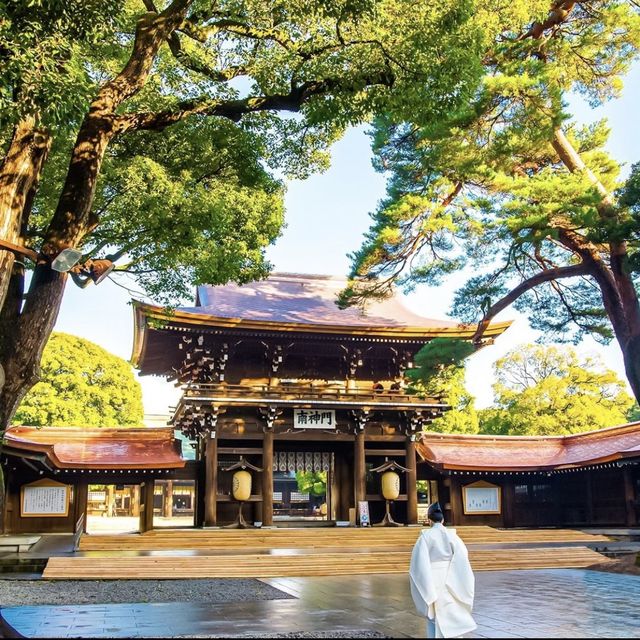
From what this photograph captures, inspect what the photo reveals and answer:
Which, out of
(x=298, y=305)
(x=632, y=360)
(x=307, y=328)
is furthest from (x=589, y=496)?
(x=298, y=305)

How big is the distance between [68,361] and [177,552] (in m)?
24.5

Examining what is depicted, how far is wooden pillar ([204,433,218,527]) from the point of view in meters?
20.4

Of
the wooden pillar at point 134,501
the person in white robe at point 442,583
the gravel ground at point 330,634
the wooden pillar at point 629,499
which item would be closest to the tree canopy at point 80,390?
the wooden pillar at point 134,501

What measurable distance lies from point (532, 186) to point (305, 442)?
12.4 meters

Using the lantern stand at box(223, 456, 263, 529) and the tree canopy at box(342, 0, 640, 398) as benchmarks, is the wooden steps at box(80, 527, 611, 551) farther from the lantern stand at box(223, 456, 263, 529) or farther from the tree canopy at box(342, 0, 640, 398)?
the tree canopy at box(342, 0, 640, 398)

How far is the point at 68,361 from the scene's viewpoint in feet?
124

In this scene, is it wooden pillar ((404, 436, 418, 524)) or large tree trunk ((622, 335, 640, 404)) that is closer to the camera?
large tree trunk ((622, 335, 640, 404))

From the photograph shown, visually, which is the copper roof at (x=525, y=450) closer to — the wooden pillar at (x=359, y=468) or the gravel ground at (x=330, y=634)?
the wooden pillar at (x=359, y=468)

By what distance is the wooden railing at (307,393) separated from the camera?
2097 cm

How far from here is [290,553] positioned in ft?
51.3

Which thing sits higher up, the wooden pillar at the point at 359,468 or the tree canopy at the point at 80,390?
the tree canopy at the point at 80,390

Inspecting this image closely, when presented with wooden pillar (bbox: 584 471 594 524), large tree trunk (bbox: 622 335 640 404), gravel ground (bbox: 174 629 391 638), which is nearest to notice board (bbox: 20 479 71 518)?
gravel ground (bbox: 174 629 391 638)

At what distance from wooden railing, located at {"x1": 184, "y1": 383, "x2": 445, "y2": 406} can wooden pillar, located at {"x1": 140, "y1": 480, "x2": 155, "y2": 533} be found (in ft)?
11.3

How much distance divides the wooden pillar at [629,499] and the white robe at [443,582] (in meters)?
18.4
